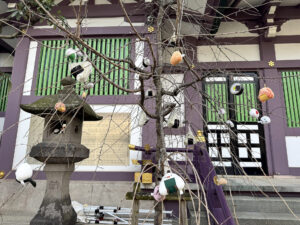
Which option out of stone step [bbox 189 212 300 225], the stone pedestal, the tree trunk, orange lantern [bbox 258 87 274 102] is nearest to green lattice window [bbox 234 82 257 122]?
stone step [bbox 189 212 300 225]

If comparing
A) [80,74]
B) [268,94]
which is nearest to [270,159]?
[268,94]

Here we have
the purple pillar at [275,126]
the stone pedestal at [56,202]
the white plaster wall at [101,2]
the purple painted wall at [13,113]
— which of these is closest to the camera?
the stone pedestal at [56,202]

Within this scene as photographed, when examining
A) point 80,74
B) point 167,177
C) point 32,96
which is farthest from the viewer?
point 32,96

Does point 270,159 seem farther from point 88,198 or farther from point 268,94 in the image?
point 88,198

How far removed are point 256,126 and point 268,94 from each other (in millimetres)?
Result: 3843

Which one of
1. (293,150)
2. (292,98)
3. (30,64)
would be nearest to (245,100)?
(292,98)

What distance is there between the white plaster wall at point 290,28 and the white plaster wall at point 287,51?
0.31 meters

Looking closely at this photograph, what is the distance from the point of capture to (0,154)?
14.6 ft

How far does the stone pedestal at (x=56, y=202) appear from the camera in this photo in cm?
273

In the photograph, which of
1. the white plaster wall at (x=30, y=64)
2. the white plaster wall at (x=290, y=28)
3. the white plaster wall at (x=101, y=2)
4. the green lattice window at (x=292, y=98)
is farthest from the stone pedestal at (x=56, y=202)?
the white plaster wall at (x=290, y=28)

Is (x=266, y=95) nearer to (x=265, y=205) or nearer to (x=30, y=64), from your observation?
(x=265, y=205)

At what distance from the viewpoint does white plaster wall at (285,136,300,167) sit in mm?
4880

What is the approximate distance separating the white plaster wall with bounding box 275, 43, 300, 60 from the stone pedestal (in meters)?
5.45

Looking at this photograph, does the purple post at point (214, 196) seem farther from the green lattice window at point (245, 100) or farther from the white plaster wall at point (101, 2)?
the white plaster wall at point (101, 2)
